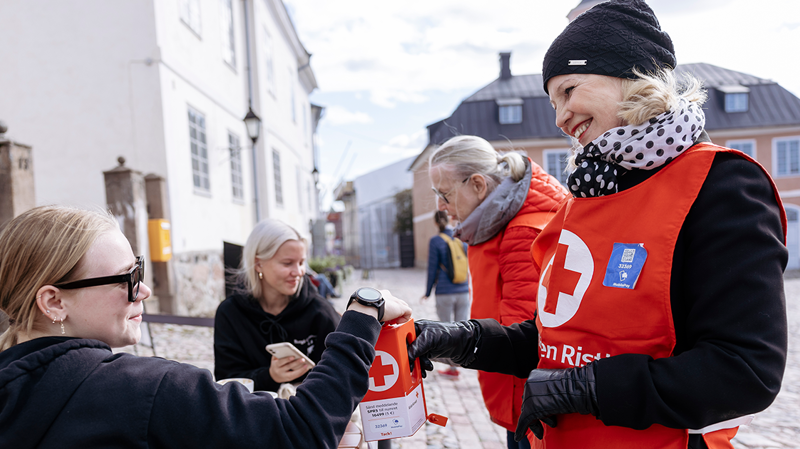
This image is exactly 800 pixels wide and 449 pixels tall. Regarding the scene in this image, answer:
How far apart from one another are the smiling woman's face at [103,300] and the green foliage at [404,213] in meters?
28.0

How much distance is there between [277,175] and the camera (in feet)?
51.9

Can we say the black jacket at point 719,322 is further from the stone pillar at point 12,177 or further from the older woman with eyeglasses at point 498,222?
the stone pillar at point 12,177

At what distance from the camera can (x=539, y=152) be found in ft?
70.6

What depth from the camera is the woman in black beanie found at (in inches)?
38.0

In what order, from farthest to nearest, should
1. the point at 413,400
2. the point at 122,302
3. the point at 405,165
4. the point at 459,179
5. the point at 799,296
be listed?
1. the point at 405,165
2. the point at 799,296
3. the point at 459,179
4. the point at 413,400
5. the point at 122,302

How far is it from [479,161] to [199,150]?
8.25 meters

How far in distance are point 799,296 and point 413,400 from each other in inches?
595

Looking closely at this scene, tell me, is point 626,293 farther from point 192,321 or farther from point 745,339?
point 192,321

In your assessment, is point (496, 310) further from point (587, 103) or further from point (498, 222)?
point (587, 103)

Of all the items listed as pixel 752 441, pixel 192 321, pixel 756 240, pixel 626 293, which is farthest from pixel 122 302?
pixel 752 441

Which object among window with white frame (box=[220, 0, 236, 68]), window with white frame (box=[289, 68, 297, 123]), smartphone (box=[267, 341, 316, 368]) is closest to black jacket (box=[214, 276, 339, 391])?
smartphone (box=[267, 341, 316, 368])

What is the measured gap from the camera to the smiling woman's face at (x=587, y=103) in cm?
123

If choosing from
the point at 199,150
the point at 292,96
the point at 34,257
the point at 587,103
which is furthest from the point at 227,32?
the point at 587,103

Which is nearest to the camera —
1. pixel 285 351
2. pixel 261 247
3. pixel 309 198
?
pixel 285 351
